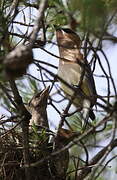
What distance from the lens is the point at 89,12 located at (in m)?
1.81

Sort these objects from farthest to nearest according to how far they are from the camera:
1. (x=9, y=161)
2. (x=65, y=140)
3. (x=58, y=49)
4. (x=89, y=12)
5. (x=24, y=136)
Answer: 1. (x=58, y=49)
2. (x=9, y=161)
3. (x=65, y=140)
4. (x=24, y=136)
5. (x=89, y=12)

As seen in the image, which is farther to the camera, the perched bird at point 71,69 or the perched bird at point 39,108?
the perched bird at point 39,108

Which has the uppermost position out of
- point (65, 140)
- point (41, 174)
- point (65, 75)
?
point (65, 75)

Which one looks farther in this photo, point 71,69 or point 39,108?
point 39,108

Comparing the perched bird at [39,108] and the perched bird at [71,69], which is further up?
the perched bird at [71,69]

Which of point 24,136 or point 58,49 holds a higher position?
point 58,49

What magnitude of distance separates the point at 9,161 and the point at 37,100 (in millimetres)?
974

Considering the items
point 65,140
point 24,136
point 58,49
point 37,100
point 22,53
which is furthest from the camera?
point 37,100

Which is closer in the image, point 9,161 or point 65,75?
point 9,161

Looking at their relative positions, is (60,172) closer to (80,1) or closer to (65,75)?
Answer: (65,75)

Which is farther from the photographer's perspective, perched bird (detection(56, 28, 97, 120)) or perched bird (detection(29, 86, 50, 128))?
perched bird (detection(29, 86, 50, 128))

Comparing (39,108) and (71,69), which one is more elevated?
(71,69)

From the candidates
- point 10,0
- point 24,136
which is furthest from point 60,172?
point 10,0

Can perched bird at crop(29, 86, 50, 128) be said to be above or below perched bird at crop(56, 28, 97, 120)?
below
